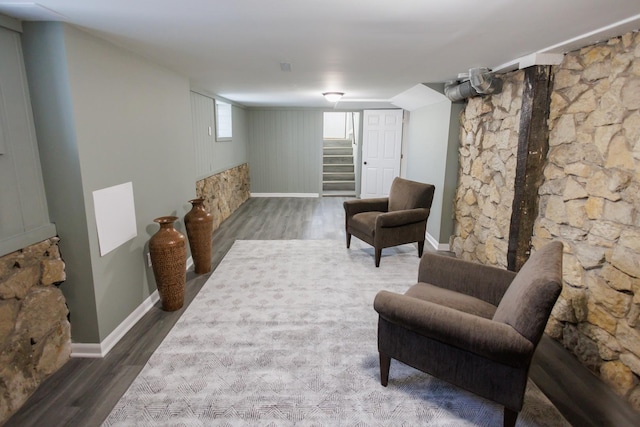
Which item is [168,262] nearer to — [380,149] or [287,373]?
[287,373]

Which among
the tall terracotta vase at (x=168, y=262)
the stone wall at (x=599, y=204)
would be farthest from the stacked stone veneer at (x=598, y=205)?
the tall terracotta vase at (x=168, y=262)

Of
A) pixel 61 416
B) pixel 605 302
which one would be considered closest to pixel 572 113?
pixel 605 302

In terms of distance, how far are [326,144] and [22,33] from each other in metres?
8.12

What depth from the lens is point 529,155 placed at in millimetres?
2627

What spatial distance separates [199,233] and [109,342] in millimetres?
1275

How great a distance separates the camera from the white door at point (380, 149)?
694 centimetres

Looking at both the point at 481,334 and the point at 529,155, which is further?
the point at 529,155

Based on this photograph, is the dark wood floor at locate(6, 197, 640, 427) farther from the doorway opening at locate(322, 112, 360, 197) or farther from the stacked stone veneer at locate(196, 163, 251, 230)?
the doorway opening at locate(322, 112, 360, 197)

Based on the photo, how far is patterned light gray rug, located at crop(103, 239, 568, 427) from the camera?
1.74 m

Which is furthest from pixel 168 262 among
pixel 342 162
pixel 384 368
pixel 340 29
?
pixel 342 162

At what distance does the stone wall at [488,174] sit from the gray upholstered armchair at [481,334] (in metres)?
1.47

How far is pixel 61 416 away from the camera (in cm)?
174

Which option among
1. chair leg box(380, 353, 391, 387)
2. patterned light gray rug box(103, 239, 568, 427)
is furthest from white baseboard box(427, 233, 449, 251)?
chair leg box(380, 353, 391, 387)

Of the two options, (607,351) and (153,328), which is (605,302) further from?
(153,328)
